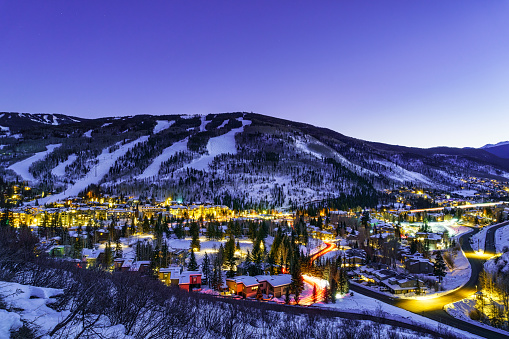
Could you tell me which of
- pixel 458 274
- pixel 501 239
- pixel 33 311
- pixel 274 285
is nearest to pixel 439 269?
pixel 458 274

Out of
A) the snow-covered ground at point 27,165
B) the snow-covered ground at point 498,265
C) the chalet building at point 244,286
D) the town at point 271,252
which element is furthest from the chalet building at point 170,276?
the snow-covered ground at point 27,165

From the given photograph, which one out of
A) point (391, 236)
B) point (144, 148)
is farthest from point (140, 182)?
point (391, 236)

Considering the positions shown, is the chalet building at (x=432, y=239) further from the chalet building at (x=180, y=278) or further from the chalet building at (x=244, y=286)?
the chalet building at (x=180, y=278)

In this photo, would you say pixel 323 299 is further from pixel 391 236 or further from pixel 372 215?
pixel 372 215

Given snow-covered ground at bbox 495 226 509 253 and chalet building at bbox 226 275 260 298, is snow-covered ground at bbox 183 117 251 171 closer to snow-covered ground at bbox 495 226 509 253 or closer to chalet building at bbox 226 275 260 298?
chalet building at bbox 226 275 260 298

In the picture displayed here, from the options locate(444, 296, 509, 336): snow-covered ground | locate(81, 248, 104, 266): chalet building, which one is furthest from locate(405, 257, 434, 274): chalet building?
locate(81, 248, 104, 266): chalet building

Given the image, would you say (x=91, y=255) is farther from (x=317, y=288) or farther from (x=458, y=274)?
(x=458, y=274)
